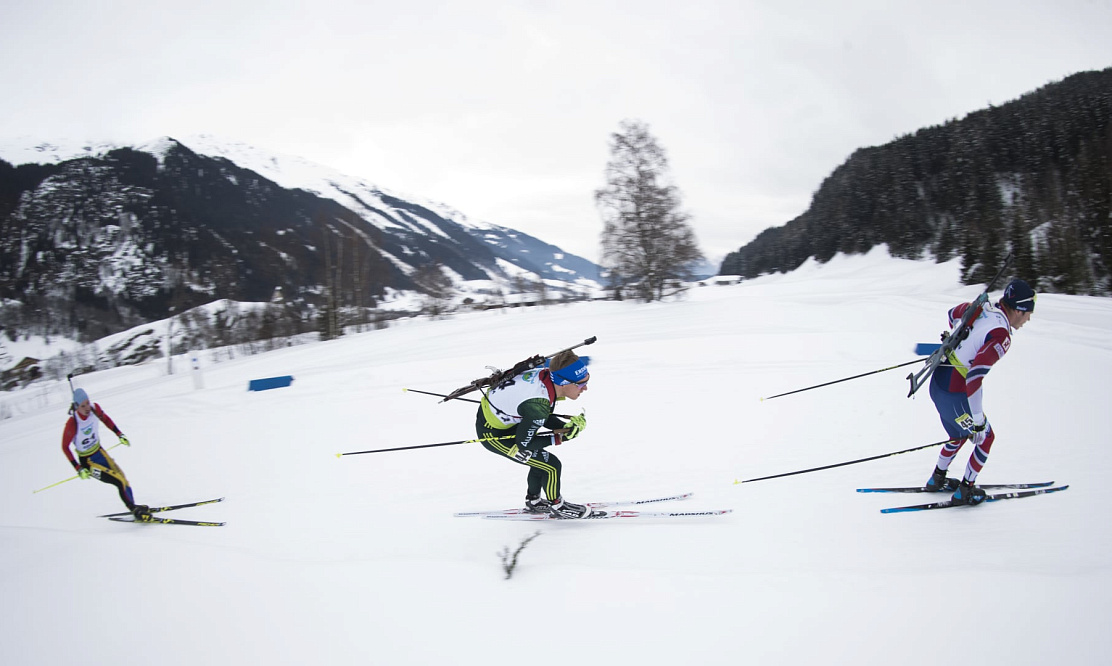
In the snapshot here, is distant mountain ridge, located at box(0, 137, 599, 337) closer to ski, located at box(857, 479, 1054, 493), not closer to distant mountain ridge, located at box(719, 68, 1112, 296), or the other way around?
ski, located at box(857, 479, 1054, 493)

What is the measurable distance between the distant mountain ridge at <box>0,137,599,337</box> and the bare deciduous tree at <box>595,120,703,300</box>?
13.8m

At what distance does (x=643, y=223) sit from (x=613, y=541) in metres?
21.5

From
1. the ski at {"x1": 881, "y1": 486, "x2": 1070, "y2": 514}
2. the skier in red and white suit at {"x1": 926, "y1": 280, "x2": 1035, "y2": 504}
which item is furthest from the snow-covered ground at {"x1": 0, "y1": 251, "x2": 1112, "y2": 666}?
the skier in red and white suit at {"x1": 926, "y1": 280, "x2": 1035, "y2": 504}

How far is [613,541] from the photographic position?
4129mm

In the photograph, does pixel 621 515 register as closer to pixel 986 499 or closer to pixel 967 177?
pixel 986 499

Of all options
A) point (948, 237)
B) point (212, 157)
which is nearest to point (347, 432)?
point (948, 237)

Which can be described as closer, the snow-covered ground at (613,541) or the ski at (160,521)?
the snow-covered ground at (613,541)

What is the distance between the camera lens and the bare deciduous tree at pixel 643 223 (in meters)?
23.7

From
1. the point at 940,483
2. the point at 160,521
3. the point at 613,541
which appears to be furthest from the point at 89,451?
the point at 940,483

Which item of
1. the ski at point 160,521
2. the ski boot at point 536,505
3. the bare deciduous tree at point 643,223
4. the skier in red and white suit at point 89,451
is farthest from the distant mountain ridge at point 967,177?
the skier in red and white suit at point 89,451

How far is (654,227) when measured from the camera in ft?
77.8

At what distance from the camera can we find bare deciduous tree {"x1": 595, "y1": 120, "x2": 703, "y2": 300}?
933 inches

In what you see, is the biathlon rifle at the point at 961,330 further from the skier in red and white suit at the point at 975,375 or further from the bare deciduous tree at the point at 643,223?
the bare deciduous tree at the point at 643,223

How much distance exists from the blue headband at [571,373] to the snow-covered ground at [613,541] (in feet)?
4.81
